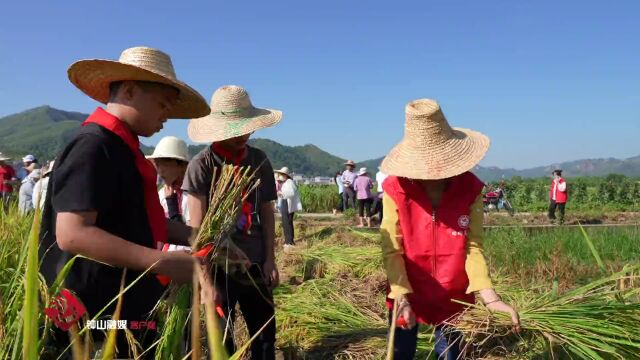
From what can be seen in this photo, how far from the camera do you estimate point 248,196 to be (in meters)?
2.41

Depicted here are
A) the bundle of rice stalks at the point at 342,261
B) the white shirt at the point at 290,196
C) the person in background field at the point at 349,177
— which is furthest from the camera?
the person in background field at the point at 349,177

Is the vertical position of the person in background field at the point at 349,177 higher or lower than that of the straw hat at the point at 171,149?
lower

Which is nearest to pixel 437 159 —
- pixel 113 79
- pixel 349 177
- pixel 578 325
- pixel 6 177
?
pixel 578 325

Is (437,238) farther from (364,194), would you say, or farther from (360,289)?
(364,194)

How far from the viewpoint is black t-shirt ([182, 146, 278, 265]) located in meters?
2.44

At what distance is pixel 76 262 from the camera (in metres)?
1.40

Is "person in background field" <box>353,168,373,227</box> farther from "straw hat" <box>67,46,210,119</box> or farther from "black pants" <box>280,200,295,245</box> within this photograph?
"straw hat" <box>67,46,210,119</box>

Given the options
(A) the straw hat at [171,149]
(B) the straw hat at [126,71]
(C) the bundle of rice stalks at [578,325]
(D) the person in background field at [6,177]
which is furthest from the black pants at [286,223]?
(B) the straw hat at [126,71]

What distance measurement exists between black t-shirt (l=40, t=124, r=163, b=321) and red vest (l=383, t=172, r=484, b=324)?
3.64 feet

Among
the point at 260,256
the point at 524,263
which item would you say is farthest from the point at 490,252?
the point at 260,256

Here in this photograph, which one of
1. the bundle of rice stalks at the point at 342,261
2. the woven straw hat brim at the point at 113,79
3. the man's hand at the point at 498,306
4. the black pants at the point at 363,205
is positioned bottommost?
the bundle of rice stalks at the point at 342,261

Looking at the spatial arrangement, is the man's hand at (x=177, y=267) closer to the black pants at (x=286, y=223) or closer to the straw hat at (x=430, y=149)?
the straw hat at (x=430, y=149)

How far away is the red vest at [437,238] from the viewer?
2.15 m

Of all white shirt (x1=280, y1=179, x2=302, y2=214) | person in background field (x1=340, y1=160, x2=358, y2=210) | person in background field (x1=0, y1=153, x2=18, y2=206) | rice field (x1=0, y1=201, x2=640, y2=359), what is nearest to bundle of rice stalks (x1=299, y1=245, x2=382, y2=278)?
rice field (x1=0, y1=201, x2=640, y2=359)
